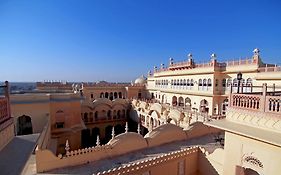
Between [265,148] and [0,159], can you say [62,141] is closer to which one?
[0,159]

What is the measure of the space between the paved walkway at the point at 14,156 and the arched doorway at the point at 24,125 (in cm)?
1118

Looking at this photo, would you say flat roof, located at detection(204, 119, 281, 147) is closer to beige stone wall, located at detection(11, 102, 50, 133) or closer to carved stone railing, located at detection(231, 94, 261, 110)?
carved stone railing, located at detection(231, 94, 261, 110)

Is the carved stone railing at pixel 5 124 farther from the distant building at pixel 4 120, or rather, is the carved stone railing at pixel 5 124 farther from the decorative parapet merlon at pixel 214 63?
the decorative parapet merlon at pixel 214 63

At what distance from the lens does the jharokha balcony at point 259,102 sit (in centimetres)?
621

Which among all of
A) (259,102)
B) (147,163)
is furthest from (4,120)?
(259,102)

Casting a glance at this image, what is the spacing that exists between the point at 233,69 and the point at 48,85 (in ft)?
103

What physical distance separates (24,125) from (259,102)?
1936 cm

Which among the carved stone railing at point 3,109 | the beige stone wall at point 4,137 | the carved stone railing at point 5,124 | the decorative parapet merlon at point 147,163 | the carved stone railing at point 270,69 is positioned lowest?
the decorative parapet merlon at point 147,163

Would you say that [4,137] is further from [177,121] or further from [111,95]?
[111,95]

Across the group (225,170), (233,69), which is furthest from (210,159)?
(233,69)

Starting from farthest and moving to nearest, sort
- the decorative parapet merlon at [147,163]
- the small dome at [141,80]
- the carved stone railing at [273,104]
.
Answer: the small dome at [141,80]
the decorative parapet merlon at [147,163]
the carved stone railing at [273,104]

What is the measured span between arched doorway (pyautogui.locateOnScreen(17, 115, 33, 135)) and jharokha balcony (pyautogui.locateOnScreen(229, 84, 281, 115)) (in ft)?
57.8

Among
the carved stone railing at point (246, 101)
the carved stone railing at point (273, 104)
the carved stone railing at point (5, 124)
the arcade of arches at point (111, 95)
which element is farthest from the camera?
the arcade of arches at point (111, 95)

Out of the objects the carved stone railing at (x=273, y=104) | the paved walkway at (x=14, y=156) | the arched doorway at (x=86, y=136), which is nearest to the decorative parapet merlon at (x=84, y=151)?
the paved walkway at (x=14, y=156)
